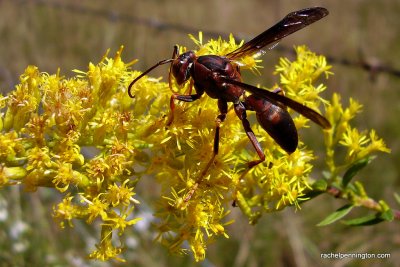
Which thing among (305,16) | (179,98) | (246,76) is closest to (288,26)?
(305,16)

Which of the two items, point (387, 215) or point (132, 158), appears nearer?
point (132, 158)

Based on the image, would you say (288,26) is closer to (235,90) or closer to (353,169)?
(235,90)

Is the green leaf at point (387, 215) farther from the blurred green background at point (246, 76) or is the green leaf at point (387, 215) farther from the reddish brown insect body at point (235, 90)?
the blurred green background at point (246, 76)

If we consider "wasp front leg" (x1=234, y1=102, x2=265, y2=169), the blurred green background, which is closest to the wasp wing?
"wasp front leg" (x1=234, y1=102, x2=265, y2=169)

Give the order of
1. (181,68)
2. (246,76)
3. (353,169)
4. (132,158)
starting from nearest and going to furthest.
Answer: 1. (132,158)
2. (181,68)
3. (353,169)
4. (246,76)

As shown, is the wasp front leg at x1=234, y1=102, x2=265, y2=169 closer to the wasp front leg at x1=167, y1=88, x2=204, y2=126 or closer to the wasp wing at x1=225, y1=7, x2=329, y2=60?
the wasp front leg at x1=167, y1=88, x2=204, y2=126

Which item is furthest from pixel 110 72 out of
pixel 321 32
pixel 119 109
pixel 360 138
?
pixel 321 32
